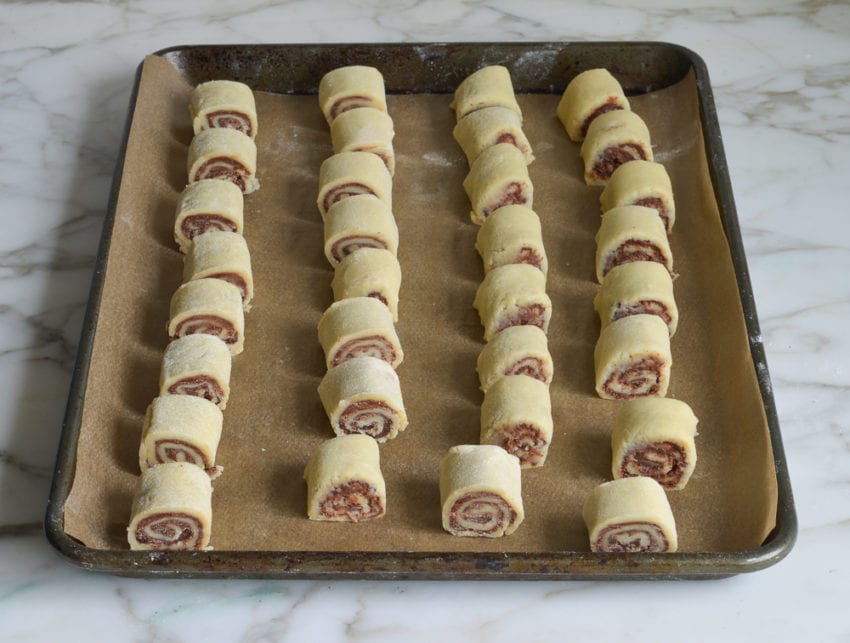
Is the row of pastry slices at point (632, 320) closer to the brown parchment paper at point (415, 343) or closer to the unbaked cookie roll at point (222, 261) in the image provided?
the brown parchment paper at point (415, 343)


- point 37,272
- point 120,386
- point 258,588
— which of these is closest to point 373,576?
point 258,588

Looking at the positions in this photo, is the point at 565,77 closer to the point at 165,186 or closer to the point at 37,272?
the point at 165,186

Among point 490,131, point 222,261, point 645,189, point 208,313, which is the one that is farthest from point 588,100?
point 208,313

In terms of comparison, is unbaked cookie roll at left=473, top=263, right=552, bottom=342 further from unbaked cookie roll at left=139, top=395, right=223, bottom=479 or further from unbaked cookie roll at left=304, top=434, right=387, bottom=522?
unbaked cookie roll at left=139, top=395, right=223, bottom=479

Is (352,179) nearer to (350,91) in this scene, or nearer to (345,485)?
(350,91)

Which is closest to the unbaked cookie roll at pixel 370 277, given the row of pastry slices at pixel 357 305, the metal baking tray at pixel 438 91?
the row of pastry slices at pixel 357 305

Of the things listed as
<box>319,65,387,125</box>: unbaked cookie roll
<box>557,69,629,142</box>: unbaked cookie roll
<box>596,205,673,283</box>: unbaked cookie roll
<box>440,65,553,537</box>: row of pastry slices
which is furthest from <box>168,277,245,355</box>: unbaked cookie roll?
<box>557,69,629,142</box>: unbaked cookie roll
